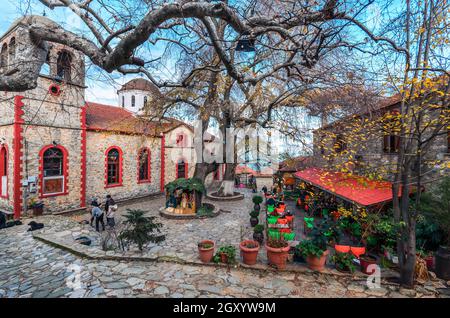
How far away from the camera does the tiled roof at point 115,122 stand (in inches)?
515

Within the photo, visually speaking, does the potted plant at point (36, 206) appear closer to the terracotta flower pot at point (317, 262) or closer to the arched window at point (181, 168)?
the arched window at point (181, 168)

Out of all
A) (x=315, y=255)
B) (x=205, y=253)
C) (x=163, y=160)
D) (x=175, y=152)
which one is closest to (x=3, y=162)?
(x=163, y=160)

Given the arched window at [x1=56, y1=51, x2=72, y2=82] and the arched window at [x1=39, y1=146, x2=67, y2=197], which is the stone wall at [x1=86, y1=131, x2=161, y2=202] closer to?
the arched window at [x1=39, y1=146, x2=67, y2=197]

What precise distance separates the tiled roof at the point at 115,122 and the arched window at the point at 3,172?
162 inches

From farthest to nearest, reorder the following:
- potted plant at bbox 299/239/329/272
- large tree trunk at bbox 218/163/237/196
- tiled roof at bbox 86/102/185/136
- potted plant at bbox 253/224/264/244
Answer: large tree trunk at bbox 218/163/237/196, tiled roof at bbox 86/102/185/136, potted plant at bbox 253/224/264/244, potted plant at bbox 299/239/329/272

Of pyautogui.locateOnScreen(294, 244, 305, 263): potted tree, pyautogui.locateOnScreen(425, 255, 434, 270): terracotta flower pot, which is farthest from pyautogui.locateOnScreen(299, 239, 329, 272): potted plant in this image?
pyautogui.locateOnScreen(425, 255, 434, 270): terracotta flower pot

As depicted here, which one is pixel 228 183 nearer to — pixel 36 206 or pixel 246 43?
pixel 36 206

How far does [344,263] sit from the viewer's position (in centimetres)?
560

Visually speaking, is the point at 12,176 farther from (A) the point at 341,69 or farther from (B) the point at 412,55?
(B) the point at 412,55

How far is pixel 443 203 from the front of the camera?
241 inches

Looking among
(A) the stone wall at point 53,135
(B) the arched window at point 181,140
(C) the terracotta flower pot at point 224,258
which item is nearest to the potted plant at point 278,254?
(C) the terracotta flower pot at point 224,258

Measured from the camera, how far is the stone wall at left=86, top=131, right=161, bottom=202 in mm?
13448

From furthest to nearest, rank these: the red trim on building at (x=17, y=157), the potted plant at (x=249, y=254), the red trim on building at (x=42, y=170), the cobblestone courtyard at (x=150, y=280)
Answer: the red trim on building at (x=42, y=170) → the red trim on building at (x=17, y=157) → the potted plant at (x=249, y=254) → the cobblestone courtyard at (x=150, y=280)

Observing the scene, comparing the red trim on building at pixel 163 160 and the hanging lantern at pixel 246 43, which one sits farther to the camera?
the red trim on building at pixel 163 160
